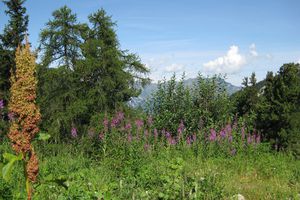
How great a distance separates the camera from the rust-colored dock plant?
2.79 metres

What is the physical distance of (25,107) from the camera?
110 inches

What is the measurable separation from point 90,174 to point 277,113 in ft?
53.8

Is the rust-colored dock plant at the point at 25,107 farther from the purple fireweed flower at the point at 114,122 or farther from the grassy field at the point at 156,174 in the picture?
the purple fireweed flower at the point at 114,122

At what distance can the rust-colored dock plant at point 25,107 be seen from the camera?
2785 millimetres

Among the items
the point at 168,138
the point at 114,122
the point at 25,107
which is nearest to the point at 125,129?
the point at 114,122

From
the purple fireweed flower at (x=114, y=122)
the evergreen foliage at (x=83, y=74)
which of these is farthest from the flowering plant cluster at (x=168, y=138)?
the evergreen foliage at (x=83, y=74)

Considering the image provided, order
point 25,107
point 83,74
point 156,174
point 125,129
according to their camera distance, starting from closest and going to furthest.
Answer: point 25,107, point 156,174, point 125,129, point 83,74

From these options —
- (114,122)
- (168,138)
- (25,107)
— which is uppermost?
(25,107)

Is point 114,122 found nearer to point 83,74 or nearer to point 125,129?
point 125,129

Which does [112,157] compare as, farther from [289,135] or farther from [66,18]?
[66,18]

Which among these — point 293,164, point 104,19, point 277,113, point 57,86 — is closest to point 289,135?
point 277,113

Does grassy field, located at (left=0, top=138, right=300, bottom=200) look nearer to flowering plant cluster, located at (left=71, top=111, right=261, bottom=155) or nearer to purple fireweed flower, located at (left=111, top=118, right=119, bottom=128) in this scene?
flowering plant cluster, located at (left=71, top=111, right=261, bottom=155)

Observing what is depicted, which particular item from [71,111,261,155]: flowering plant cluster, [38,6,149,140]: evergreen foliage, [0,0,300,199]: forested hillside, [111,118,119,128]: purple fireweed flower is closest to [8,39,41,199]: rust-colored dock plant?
[0,0,300,199]: forested hillside

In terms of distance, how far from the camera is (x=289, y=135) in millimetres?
20438
